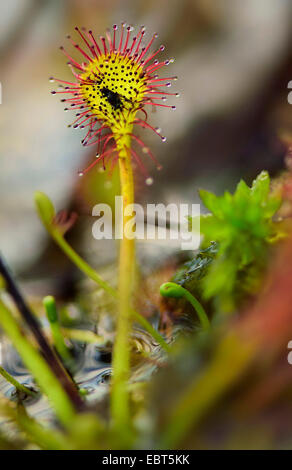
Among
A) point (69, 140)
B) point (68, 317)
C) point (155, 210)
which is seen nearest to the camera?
point (68, 317)

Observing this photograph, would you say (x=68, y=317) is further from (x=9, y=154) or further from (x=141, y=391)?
(x=9, y=154)

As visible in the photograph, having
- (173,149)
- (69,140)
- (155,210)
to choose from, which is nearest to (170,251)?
(155,210)

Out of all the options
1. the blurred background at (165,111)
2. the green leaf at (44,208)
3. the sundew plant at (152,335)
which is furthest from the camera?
the blurred background at (165,111)

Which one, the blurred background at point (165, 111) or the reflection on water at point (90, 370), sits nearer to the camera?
the reflection on water at point (90, 370)

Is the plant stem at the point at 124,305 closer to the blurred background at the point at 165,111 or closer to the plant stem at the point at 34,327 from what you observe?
the plant stem at the point at 34,327

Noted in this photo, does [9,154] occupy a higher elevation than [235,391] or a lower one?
higher

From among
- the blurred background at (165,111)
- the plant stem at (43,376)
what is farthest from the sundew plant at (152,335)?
the blurred background at (165,111)
